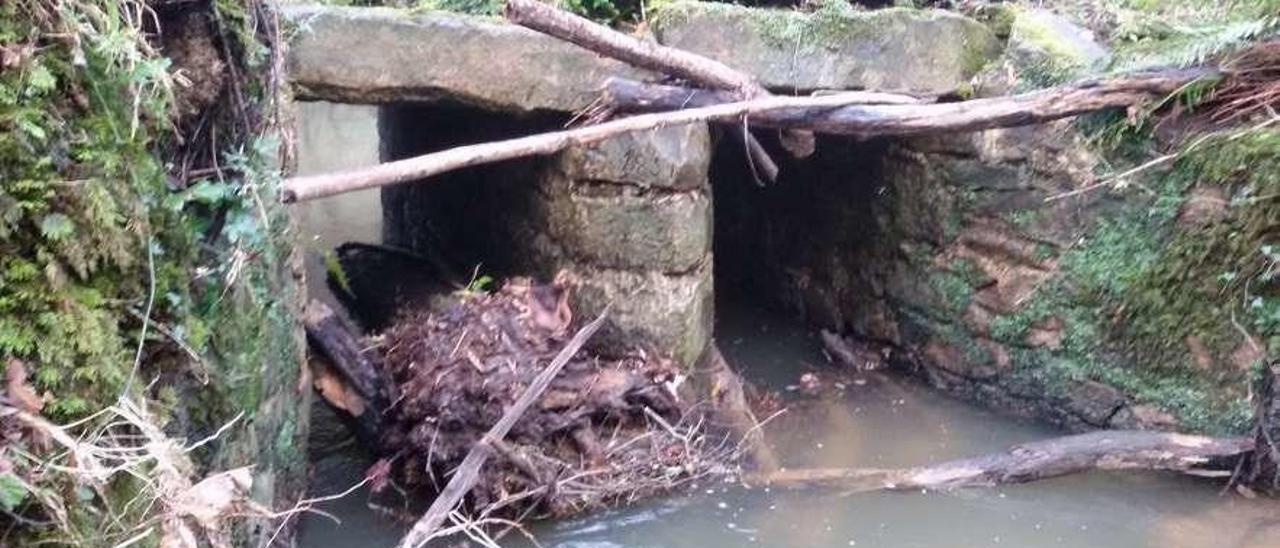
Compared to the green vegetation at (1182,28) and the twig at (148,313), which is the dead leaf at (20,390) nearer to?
the twig at (148,313)

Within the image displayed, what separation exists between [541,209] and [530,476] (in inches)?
53.6

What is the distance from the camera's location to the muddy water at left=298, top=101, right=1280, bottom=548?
13.7ft

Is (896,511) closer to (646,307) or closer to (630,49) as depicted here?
(646,307)

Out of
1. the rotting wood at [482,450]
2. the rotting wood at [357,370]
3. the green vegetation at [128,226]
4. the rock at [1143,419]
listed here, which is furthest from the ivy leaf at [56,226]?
the rock at [1143,419]

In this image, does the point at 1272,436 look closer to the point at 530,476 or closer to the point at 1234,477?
the point at 1234,477

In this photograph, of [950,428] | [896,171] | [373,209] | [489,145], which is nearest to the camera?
[489,145]

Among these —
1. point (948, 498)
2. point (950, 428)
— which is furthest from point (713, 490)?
point (950, 428)

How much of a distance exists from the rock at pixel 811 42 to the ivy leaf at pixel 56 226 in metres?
3.40

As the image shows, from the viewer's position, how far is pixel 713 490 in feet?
15.4

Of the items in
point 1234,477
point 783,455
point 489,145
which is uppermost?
point 489,145

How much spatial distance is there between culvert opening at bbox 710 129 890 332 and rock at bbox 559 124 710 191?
159 cm

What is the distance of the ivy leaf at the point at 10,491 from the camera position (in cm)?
163

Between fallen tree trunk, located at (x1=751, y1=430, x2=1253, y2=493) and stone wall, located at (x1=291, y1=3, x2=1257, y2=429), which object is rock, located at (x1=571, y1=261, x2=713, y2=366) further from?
fallen tree trunk, located at (x1=751, y1=430, x2=1253, y2=493)

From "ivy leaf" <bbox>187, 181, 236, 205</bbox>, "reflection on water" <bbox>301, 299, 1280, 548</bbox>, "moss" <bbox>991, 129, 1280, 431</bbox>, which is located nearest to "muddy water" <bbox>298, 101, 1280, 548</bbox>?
"reflection on water" <bbox>301, 299, 1280, 548</bbox>
